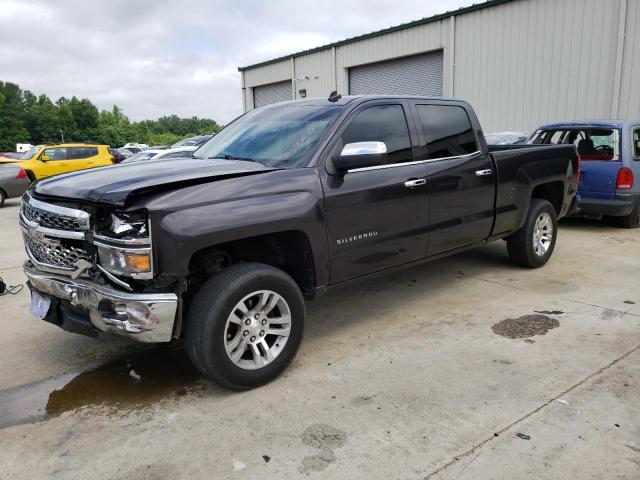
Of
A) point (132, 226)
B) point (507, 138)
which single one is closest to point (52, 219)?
point (132, 226)

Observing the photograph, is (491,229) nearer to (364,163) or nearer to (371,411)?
(364,163)

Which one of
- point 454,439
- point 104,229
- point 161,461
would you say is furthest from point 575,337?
point 104,229

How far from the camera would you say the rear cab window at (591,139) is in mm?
8078

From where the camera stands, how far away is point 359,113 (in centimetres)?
418

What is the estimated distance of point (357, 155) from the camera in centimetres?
370

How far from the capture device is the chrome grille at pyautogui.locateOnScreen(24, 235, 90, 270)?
3266mm

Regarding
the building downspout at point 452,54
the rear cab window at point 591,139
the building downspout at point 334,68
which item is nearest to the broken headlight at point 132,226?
the rear cab window at point 591,139

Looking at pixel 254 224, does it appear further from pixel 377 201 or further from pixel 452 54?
pixel 452 54

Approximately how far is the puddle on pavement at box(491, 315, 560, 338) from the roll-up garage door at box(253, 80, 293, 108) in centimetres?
2164

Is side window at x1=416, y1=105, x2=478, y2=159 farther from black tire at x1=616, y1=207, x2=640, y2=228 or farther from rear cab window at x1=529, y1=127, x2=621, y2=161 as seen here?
black tire at x1=616, y1=207, x2=640, y2=228

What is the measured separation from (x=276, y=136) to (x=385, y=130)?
0.89 metres

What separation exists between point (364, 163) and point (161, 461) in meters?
2.26

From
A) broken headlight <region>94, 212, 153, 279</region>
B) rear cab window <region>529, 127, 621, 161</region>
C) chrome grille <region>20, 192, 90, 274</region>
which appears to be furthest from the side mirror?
rear cab window <region>529, 127, 621, 161</region>

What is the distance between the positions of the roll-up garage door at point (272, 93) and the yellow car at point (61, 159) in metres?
A: 9.37
